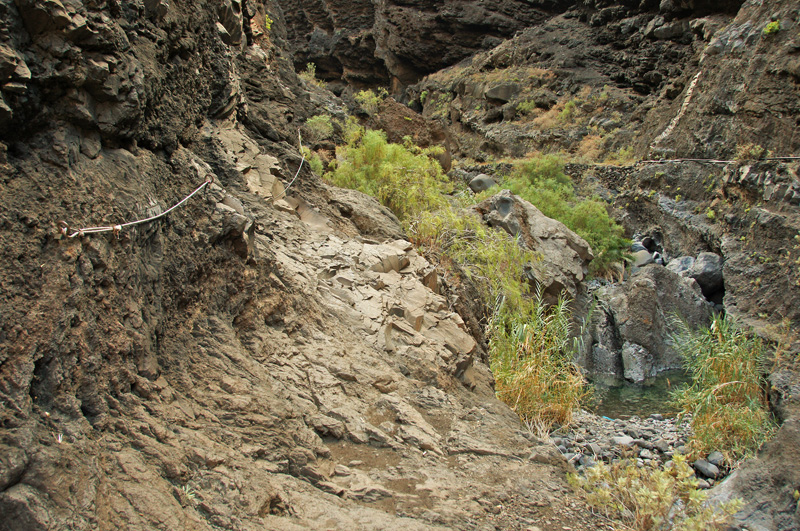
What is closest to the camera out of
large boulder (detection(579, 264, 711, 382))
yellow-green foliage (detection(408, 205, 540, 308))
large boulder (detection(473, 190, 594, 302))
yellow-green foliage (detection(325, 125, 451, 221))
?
yellow-green foliage (detection(408, 205, 540, 308))

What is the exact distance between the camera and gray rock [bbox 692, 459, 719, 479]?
21.9 feet

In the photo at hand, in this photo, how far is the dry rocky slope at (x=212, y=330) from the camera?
207 cm

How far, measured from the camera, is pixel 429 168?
941 cm

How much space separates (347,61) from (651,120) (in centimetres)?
2399

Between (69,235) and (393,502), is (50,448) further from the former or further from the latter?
(393,502)

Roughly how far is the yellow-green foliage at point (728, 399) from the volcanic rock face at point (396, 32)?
1271 inches

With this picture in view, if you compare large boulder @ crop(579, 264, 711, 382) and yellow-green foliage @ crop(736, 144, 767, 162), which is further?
yellow-green foliage @ crop(736, 144, 767, 162)

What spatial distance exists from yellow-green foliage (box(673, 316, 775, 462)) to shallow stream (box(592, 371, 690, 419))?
4.13 ft

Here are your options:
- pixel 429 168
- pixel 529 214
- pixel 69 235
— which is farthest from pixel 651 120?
pixel 69 235

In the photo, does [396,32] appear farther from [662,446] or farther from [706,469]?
[706,469]

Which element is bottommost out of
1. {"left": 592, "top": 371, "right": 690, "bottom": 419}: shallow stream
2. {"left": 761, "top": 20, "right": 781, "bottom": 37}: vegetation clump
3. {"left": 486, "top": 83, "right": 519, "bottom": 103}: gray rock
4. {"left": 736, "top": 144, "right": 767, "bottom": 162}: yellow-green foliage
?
{"left": 592, "top": 371, "right": 690, "bottom": 419}: shallow stream

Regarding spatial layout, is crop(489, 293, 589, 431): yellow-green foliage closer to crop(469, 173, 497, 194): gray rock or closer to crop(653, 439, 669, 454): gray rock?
crop(653, 439, 669, 454): gray rock

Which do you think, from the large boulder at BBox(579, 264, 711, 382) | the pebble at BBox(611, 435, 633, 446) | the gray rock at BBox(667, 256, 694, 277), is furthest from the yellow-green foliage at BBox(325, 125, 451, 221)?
the gray rock at BBox(667, 256, 694, 277)

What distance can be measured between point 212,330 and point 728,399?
300 inches
